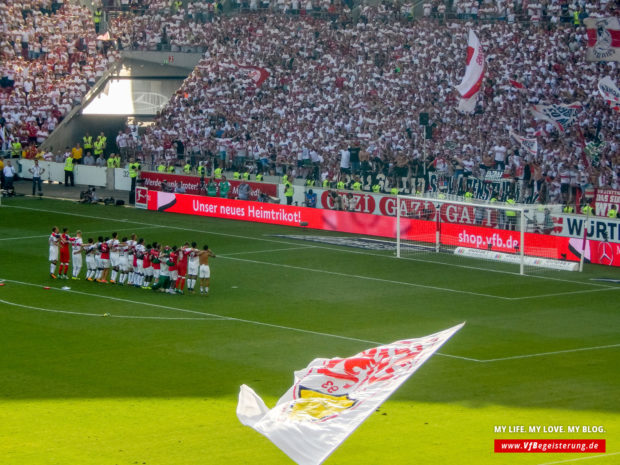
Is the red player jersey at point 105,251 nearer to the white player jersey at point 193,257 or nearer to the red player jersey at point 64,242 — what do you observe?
the red player jersey at point 64,242

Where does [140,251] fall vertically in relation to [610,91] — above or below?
below

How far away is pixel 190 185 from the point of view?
5434 centimetres

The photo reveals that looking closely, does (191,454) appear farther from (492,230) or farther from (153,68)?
(153,68)

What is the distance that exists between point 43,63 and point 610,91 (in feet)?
120

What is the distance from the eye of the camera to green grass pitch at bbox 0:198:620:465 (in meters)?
19.6

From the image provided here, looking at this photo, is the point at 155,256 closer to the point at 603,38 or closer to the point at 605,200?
the point at 605,200

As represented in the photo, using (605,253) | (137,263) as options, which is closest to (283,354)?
(137,263)

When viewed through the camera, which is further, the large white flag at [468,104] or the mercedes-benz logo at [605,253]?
the large white flag at [468,104]

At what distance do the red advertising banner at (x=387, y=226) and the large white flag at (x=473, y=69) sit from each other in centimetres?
828

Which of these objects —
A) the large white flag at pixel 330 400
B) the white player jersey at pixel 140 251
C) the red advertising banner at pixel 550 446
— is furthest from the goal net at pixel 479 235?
the large white flag at pixel 330 400

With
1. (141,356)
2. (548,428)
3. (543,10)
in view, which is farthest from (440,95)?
(548,428)

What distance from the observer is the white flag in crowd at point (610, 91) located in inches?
1801

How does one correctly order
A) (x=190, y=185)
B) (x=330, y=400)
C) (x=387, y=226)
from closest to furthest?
(x=330, y=400) < (x=387, y=226) < (x=190, y=185)

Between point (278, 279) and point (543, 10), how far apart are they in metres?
25.5
